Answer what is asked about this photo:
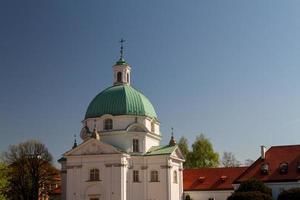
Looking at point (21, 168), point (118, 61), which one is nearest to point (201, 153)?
point (118, 61)

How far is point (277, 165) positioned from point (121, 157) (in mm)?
18026

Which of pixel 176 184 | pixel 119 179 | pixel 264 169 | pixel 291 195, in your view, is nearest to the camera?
pixel 291 195

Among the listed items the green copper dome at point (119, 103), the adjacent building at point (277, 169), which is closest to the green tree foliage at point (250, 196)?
the adjacent building at point (277, 169)

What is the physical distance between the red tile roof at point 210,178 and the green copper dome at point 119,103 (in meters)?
10.4

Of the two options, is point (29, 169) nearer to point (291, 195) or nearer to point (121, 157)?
point (121, 157)

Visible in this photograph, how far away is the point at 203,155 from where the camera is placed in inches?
3425

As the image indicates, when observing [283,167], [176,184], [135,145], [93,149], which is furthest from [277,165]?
[93,149]

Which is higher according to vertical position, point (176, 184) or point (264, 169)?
point (264, 169)

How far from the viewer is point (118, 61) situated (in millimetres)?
68562

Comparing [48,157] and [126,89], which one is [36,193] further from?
[126,89]

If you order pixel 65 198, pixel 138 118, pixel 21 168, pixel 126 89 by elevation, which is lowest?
pixel 65 198

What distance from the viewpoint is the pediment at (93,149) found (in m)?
57.6

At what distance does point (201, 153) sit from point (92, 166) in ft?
107

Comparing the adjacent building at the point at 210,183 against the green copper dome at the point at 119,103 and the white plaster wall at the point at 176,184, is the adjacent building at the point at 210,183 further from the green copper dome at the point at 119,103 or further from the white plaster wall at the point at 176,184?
the green copper dome at the point at 119,103
